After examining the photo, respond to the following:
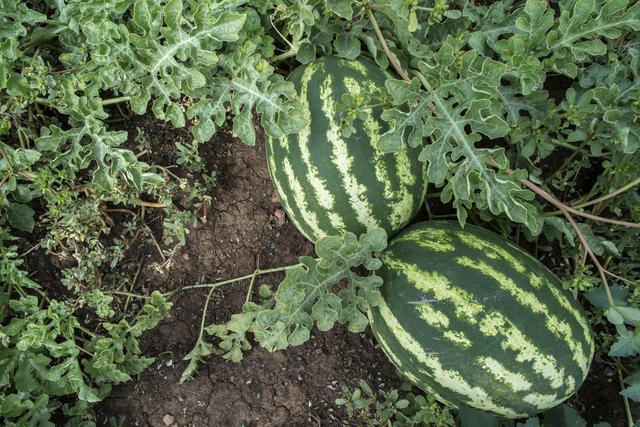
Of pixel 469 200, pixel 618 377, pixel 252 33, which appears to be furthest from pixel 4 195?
pixel 618 377

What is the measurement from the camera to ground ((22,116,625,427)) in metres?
2.71

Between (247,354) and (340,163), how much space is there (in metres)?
1.12

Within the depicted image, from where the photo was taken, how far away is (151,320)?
8.32 feet

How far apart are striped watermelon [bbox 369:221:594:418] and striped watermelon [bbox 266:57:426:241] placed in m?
0.21

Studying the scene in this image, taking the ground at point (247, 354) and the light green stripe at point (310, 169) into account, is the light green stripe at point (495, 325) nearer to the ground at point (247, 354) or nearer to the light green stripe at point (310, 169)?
the light green stripe at point (310, 169)

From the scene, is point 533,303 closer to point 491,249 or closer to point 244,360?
point 491,249

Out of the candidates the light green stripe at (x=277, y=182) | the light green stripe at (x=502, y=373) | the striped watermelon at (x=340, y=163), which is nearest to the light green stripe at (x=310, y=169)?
the striped watermelon at (x=340, y=163)

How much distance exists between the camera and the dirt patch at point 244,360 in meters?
2.71

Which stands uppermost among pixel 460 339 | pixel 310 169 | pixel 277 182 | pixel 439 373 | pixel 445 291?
pixel 310 169

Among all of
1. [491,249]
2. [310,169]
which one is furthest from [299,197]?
[491,249]

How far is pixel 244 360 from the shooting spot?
9.00 feet

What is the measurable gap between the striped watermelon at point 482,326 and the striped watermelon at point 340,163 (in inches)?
8.4

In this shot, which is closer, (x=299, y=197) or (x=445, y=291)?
(x=445, y=291)

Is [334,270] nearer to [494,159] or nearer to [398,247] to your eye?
[398,247]
